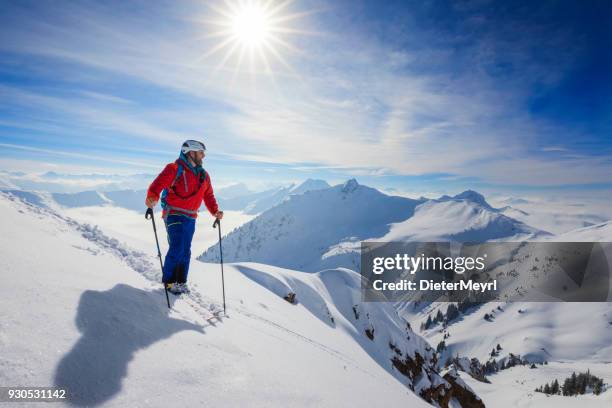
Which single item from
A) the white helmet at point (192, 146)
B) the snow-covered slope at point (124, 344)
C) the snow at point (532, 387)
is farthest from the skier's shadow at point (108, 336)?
the snow at point (532, 387)

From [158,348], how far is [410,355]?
35.4 meters

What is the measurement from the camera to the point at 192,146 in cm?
767

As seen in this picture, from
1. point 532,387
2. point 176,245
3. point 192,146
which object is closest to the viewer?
point 192,146

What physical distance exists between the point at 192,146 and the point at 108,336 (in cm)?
470

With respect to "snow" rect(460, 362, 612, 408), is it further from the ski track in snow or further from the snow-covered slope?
the snow-covered slope

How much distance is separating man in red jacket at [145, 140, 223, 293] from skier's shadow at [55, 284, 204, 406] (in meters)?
1.62

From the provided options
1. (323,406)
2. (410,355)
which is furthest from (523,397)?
(323,406)

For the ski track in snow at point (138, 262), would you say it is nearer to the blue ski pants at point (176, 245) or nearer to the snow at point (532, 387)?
the blue ski pants at point (176, 245)

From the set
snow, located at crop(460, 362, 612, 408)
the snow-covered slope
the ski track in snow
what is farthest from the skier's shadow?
snow, located at crop(460, 362, 612, 408)

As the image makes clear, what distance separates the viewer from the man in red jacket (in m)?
7.66

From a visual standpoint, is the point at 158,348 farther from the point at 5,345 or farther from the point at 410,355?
the point at 410,355

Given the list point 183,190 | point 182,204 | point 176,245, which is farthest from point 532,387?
point 183,190

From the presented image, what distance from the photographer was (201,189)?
26.6ft

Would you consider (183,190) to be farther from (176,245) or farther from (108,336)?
(108,336)
